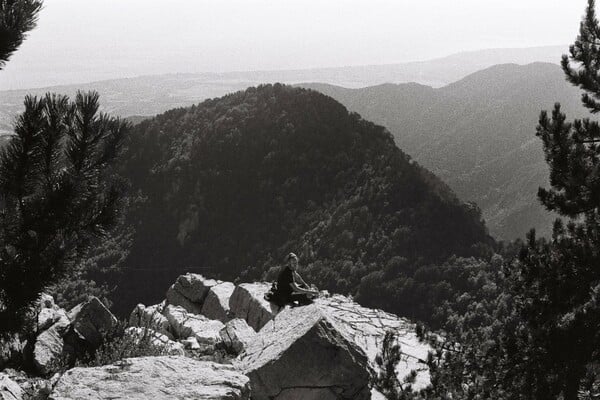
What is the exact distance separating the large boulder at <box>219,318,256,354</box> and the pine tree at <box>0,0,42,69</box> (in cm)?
796

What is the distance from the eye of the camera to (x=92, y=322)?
11.2 m

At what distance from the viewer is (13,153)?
5219mm

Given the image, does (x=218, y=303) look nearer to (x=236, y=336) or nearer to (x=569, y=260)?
(x=236, y=336)

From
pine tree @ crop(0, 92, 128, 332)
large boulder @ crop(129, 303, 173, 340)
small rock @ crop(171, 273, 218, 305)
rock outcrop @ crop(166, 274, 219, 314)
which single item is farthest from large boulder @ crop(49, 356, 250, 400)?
small rock @ crop(171, 273, 218, 305)

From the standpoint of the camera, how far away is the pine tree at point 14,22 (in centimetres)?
483

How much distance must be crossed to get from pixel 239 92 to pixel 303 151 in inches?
1097

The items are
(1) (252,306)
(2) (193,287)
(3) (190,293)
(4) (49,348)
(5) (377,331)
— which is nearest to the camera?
(4) (49,348)

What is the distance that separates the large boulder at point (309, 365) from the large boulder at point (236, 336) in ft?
10.7

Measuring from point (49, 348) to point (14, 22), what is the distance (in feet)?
22.5

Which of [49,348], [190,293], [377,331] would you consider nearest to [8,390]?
[49,348]

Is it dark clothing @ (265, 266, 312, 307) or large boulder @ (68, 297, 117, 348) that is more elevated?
dark clothing @ (265, 266, 312, 307)

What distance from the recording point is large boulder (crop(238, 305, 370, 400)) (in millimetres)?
7664

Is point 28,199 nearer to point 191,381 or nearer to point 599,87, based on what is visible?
point 191,381

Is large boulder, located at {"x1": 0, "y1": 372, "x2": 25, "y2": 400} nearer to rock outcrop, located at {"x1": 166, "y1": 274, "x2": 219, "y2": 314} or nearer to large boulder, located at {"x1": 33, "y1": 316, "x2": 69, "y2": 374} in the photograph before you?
large boulder, located at {"x1": 33, "y1": 316, "x2": 69, "y2": 374}
